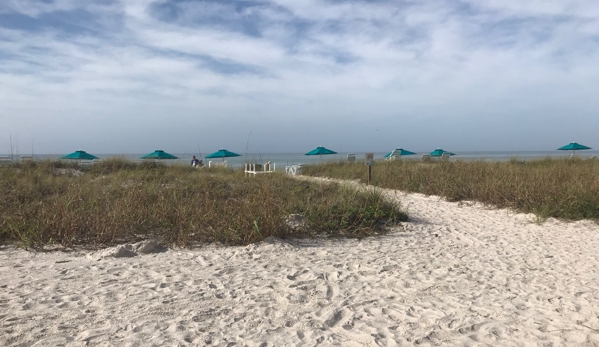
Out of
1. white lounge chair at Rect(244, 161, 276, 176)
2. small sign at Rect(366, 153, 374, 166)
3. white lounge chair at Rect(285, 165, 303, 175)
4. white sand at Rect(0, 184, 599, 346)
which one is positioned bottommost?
white sand at Rect(0, 184, 599, 346)

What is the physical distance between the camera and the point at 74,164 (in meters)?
14.2

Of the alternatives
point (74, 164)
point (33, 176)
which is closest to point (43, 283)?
point (33, 176)

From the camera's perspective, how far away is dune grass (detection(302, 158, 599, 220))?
7.09 m

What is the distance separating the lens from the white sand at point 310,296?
2.76 metres

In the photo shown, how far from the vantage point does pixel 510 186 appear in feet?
27.8

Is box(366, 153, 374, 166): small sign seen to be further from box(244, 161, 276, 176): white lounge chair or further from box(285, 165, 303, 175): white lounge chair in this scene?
box(285, 165, 303, 175): white lounge chair

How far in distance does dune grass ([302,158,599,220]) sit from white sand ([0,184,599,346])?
1967 mm

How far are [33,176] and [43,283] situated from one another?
6632mm

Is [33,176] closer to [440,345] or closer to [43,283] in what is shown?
[43,283]

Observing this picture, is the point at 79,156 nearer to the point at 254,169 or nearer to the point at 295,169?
the point at 295,169

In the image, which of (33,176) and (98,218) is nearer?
(98,218)

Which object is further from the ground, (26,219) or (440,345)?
(26,219)

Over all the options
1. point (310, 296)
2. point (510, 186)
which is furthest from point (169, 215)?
point (510, 186)

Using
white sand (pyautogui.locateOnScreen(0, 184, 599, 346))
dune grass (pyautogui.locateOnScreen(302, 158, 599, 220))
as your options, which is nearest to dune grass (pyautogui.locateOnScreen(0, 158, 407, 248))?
white sand (pyautogui.locateOnScreen(0, 184, 599, 346))
